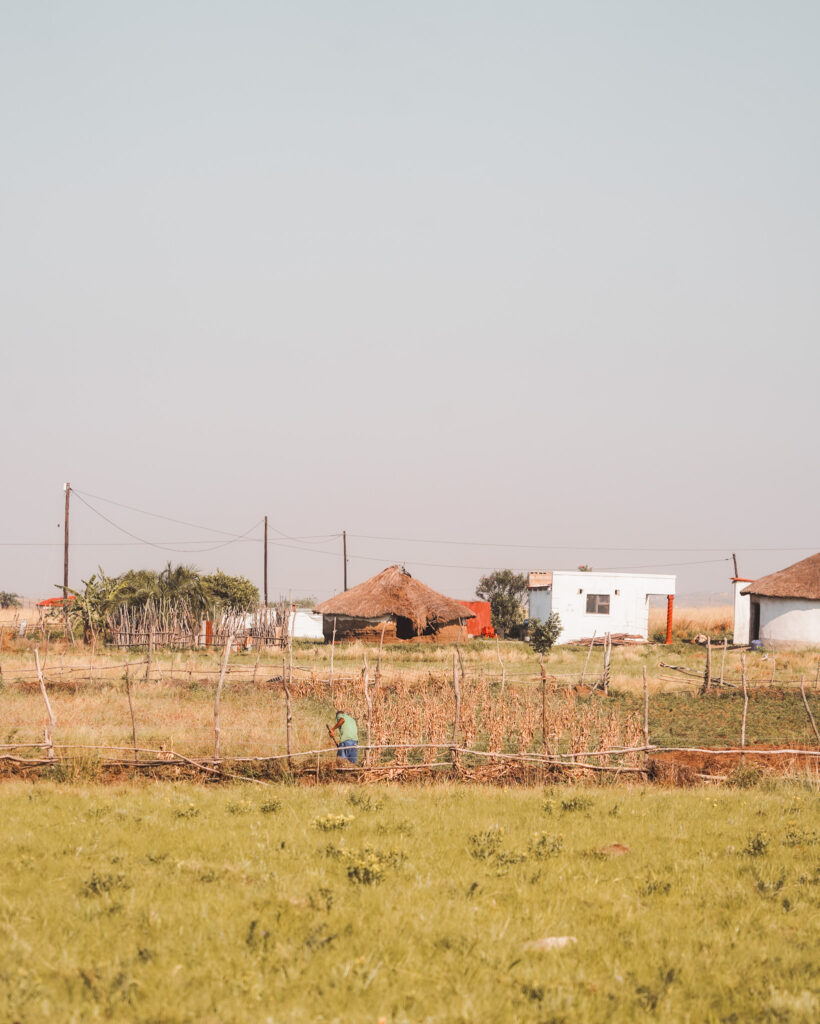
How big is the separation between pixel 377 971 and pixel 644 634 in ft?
144

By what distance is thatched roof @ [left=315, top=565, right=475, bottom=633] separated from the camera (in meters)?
41.5

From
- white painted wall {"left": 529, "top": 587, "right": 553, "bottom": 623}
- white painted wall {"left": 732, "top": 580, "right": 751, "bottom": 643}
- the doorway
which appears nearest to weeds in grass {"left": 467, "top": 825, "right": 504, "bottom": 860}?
the doorway

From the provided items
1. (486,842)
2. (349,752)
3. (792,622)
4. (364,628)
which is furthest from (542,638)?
(486,842)

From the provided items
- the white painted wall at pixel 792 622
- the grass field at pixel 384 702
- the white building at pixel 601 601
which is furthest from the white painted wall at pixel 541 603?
the grass field at pixel 384 702

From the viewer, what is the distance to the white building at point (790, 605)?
1547 inches

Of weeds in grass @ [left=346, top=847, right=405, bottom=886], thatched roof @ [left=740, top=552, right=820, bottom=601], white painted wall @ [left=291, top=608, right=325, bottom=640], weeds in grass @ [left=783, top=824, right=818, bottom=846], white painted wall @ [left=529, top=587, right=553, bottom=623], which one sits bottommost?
white painted wall @ [left=291, top=608, right=325, bottom=640]

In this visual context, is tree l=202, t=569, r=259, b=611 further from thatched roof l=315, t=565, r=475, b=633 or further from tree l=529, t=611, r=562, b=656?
tree l=529, t=611, r=562, b=656

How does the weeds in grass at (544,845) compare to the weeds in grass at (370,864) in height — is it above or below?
below

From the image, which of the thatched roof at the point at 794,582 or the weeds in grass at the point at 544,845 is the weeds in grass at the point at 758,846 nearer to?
the weeds in grass at the point at 544,845

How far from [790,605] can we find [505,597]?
1069 inches

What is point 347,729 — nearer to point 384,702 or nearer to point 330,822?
point 330,822

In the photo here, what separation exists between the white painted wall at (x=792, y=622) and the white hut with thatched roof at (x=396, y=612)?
13.2m

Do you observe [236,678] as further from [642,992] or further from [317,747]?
[642,992]

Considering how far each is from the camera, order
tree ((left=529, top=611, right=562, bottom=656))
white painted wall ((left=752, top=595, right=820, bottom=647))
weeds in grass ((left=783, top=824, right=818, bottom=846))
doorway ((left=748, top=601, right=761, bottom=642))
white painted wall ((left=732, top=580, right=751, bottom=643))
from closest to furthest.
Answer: weeds in grass ((left=783, top=824, right=818, bottom=846)) < tree ((left=529, top=611, right=562, bottom=656)) < white painted wall ((left=752, top=595, right=820, bottom=647)) < doorway ((left=748, top=601, right=761, bottom=642)) < white painted wall ((left=732, top=580, right=751, bottom=643))
